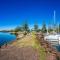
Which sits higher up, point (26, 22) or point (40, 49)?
point (26, 22)

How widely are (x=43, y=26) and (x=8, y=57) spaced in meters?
111

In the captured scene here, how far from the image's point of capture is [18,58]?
27.0ft

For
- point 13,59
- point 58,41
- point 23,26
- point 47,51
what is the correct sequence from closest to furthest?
point 13,59 → point 47,51 → point 58,41 → point 23,26

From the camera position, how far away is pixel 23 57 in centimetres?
844

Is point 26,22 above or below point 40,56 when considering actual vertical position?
above

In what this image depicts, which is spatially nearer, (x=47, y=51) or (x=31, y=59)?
(x=31, y=59)

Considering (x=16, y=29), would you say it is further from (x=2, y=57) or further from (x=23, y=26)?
(x=2, y=57)

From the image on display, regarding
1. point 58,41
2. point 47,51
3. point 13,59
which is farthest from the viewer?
point 58,41

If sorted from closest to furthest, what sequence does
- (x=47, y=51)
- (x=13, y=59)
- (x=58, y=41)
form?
1. (x=13, y=59)
2. (x=47, y=51)
3. (x=58, y=41)

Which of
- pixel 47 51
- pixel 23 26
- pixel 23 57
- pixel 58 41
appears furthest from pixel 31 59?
pixel 23 26

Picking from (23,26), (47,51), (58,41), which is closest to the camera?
(47,51)

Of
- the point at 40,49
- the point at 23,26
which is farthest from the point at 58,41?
the point at 23,26

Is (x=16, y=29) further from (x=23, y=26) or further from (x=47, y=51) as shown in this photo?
(x=47, y=51)

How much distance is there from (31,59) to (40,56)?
554mm
